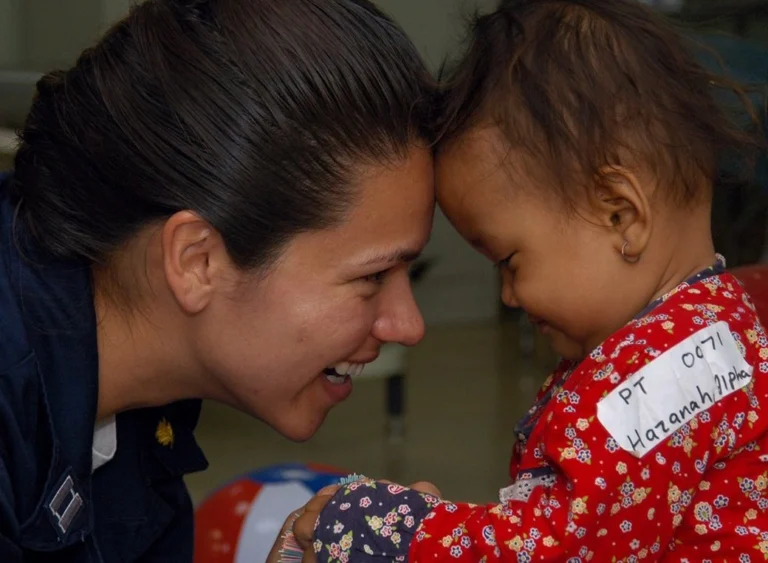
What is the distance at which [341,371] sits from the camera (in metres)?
1.50

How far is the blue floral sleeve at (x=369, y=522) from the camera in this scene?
127 cm

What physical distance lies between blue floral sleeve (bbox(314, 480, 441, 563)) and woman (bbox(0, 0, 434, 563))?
191 millimetres

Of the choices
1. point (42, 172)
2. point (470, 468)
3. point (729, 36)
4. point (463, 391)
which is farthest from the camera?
point (463, 391)

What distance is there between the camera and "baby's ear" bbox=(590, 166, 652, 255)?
1280 millimetres

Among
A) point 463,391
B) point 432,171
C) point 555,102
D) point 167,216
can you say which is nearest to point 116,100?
point 167,216

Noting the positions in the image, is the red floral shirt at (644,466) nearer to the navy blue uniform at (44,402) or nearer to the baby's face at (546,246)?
the baby's face at (546,246)

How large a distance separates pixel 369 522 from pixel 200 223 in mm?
406

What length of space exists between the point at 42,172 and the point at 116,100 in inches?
6.1

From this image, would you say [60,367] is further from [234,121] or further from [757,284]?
[757,284]

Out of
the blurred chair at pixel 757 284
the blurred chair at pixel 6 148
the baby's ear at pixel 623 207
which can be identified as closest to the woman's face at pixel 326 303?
the baby's ear at pixel 623 207

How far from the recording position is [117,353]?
1.45 meters

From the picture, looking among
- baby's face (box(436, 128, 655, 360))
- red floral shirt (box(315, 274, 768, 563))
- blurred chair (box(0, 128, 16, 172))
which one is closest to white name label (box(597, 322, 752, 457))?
red floral shirt (box(315, 274, 768, 563))

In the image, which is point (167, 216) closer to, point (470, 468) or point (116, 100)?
point (116, 100)

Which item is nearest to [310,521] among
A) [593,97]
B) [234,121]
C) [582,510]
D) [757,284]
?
[582,510]
